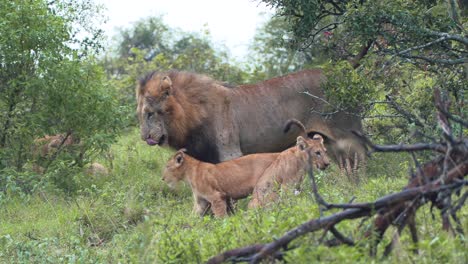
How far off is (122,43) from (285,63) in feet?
29.6

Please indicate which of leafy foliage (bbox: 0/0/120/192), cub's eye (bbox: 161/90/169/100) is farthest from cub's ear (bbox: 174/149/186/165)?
leafy foliage (bbox: 0/0/120/192)

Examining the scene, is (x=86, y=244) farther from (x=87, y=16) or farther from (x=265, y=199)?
(x=87, y=16)

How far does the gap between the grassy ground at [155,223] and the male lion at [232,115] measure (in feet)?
1.73

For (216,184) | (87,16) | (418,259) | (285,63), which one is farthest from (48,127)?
(285,63)

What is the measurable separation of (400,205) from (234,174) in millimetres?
4495

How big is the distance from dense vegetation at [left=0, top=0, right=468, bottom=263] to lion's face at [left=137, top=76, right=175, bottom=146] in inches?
26.3

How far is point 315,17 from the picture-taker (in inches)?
349

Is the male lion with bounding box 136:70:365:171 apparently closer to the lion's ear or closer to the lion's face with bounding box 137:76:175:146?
the lion's face with bounding box 137:76:175:146

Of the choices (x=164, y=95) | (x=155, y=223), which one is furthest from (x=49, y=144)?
(x=155, y=223)

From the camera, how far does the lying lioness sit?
8406mm

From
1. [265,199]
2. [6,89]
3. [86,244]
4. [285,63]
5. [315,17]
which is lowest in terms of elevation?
[86,244]

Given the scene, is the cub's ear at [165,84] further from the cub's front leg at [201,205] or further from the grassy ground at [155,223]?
the cub's front leg at [201,205]

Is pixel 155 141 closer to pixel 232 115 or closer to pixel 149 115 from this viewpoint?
pixel 149 115

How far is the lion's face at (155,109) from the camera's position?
933cm
